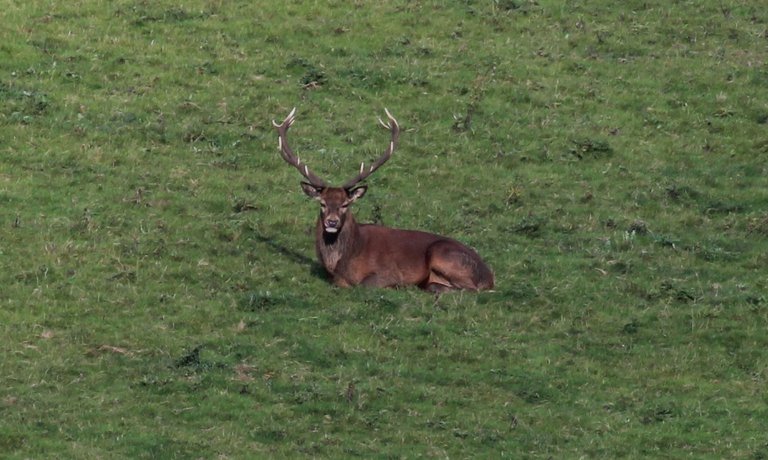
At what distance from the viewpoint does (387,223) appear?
23.0 metres

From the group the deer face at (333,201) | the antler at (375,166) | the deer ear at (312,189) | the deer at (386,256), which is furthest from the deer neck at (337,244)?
the antler at (375,166)

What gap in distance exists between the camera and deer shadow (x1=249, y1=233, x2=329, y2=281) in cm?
2116

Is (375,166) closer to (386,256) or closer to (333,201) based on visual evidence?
(333,201)

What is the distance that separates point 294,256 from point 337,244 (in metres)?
0.86

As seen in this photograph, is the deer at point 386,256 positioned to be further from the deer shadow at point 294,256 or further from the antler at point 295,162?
the antler at point 295,162

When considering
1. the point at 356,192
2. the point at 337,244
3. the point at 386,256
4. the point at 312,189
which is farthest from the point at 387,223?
the point at 337,244

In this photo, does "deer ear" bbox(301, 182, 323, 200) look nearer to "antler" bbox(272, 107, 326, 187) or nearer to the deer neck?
"antler" bbox(272, 107, 326, 187)

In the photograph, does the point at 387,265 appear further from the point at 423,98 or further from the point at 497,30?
the point at 497,30

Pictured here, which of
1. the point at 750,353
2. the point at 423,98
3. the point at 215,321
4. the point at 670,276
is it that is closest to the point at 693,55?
the point at 423,98

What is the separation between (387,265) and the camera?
2095cm

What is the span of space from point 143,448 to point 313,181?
6.96 metres

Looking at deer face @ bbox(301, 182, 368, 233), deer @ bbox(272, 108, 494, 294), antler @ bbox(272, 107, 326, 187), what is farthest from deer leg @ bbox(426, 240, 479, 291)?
antler @ bbox(272, 107, 326, 187)

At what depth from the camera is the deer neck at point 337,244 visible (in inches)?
825

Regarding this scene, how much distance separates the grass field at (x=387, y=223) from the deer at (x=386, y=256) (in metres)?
0.41
